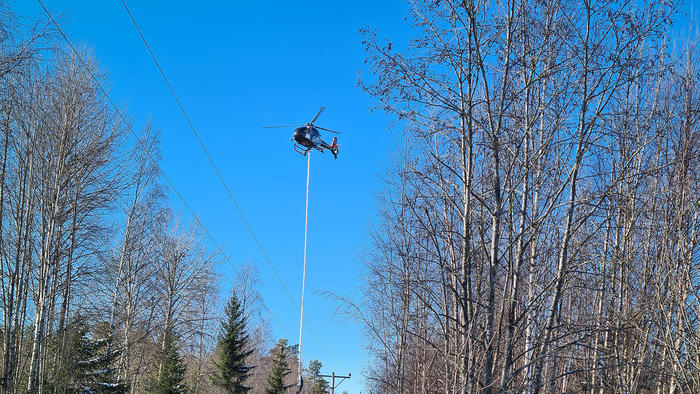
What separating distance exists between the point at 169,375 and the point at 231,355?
31.3 ft

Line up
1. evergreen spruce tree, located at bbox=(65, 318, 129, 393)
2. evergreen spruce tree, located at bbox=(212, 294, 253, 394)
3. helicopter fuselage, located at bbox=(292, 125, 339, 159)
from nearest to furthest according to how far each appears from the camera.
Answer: evergreen spruce tree, located at bbox=(65, 318, 129, 393) < helicopter fuselage, located at bbox=(292, 125, 339, 159) < evergreen spruce tree, located at bbox=(212, 294, 253, 394)

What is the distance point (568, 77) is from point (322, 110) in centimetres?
1788

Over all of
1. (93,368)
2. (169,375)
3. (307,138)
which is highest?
(307,138)

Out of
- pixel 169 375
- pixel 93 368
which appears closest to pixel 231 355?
pixel 169 375

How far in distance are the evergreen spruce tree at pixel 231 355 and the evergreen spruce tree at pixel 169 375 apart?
7800mm

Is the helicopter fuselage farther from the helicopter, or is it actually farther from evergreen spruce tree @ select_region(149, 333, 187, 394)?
evergreen spruce tree @ select_region(149, 333, 187, 394)

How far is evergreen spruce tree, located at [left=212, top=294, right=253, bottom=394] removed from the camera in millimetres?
33344

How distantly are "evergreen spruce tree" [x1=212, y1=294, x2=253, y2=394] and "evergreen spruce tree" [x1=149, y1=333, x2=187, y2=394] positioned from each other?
7.80 m

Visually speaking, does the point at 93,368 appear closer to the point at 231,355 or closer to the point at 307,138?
the point at 307,138

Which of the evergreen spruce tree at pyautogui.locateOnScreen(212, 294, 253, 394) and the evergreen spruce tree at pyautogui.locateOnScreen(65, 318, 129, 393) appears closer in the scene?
the evergreen spruce tree at pyautogui.locateOnScreen(65, 318, 129, 393)

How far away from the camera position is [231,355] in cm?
3400

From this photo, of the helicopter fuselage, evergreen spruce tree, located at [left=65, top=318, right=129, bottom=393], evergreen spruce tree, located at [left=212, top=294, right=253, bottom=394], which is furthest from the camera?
evergreen spruce tree, located at [left=212, top=294, right=253, bottom=394]

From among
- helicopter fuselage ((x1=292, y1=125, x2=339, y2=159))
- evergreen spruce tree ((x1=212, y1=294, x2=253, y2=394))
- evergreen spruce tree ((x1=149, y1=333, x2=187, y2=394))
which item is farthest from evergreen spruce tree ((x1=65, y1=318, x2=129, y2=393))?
evergreen spruce tree ((x1=212, y1=294, x2=253, y2=394))

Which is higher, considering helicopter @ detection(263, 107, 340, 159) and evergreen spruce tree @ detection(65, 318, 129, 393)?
helicopter @ detection(263, 107, 340, 159)
